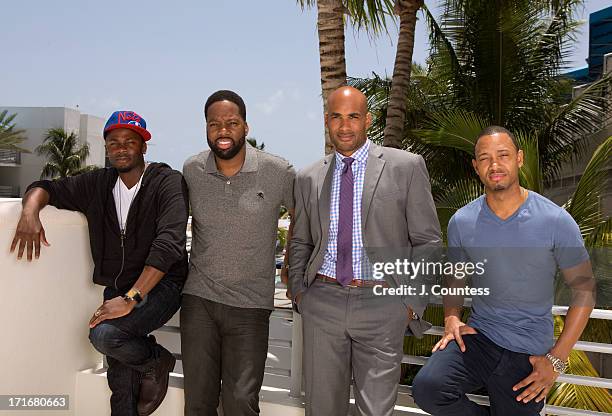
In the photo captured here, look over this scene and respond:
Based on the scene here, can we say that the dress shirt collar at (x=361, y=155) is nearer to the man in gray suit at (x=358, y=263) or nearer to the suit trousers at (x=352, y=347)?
the man in gray suit at (x=358, y=263)

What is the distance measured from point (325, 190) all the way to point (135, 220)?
112cm

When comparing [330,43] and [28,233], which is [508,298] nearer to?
[28,233]

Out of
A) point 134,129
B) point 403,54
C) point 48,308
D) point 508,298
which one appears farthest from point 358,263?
point 403,54

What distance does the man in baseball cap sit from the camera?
342cm

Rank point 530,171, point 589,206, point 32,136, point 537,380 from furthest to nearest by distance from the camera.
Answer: point 32,136
point 589,206
point 530,171
point 537,380

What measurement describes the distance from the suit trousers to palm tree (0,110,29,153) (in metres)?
47.8

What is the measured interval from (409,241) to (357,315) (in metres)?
0.43

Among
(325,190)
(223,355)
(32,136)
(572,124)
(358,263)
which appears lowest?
(223,355)

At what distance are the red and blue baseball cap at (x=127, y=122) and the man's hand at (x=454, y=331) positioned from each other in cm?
194

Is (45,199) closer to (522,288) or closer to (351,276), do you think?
(351,276)

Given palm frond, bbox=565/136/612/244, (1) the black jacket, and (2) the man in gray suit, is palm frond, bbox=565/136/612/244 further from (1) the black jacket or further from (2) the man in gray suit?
(1) the black jacket

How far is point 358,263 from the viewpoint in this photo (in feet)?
10.0

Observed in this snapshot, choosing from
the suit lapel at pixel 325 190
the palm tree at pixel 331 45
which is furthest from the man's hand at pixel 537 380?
the palm tree at pixel 331 45

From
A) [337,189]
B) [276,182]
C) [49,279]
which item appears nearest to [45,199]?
[49,279]
